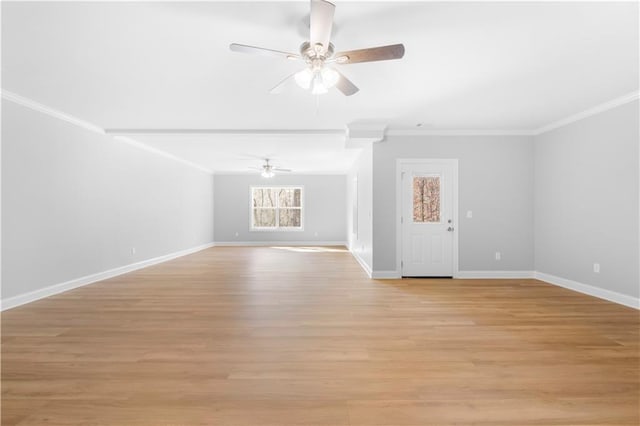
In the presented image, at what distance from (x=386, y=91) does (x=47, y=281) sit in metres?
5.02

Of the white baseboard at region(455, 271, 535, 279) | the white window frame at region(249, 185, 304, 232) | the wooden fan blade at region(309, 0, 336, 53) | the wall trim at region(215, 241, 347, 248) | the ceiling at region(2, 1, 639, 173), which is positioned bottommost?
the wall trim at region(215, 241, 347, 248)

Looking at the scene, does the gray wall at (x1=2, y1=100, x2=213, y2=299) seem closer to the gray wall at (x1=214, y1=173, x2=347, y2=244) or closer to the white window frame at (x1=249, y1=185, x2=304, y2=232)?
the gray wall at (x1=214, y1=173, x2=347, y2=244)

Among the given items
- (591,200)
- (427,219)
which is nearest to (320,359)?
(427,219)

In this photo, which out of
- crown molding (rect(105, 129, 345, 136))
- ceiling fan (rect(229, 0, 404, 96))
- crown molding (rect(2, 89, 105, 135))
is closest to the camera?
ceiling fan (rect(229, 0, 404, 96))

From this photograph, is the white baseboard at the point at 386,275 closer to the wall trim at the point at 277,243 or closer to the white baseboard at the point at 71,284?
the white baseboard at the point at 71,284

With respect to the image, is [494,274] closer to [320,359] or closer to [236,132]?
[320,359]

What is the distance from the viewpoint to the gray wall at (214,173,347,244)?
34.2ft

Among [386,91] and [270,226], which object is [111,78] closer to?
[386,91]

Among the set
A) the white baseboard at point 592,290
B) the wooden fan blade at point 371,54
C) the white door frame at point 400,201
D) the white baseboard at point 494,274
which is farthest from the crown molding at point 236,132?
the white baseboard at point 592,290

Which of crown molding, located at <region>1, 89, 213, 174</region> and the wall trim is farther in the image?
the wall trim

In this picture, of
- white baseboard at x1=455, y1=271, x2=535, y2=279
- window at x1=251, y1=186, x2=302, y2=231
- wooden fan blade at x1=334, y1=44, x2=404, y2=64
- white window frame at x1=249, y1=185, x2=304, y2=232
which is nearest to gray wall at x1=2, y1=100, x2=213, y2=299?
white window frame at x1=249, y1=185, x2=304, y2=232

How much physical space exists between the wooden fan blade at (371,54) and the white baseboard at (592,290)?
411 centimetres

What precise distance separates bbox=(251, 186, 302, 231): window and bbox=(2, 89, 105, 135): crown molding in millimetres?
5861

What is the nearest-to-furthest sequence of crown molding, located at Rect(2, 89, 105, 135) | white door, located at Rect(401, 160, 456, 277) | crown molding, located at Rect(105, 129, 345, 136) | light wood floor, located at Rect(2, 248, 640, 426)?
light wood floor, located at Rect(2, 248, 640, 426)
crown molding, located at Rect(2, 89, 105, 135)
crown molding, located at Rect(105, 129, 345, 136)
white door, located at Rect(401, 160, 456, 277)
